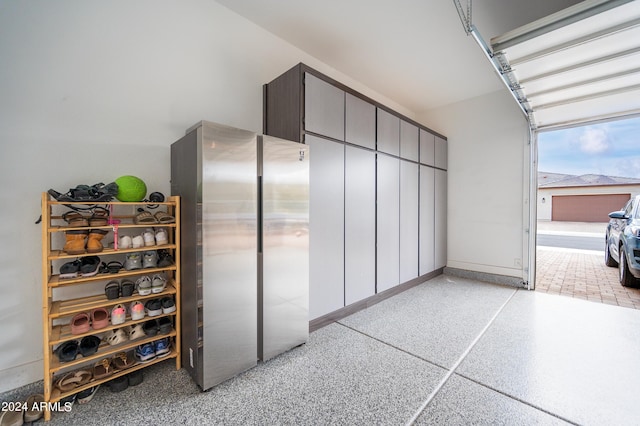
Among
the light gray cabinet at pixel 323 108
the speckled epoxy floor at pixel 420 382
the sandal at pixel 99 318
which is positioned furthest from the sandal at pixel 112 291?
the light gray cabinet at pixel 323 108

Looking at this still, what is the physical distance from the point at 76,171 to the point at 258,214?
1.33 m

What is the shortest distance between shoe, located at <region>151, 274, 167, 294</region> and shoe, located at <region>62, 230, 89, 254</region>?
502 mm

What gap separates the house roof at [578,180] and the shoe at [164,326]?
17.9 feet

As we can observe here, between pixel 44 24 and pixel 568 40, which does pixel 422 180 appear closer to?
pixel 568 40

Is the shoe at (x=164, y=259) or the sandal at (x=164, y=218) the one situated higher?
the sandal at (x=164, y=218)

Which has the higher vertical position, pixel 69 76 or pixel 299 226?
pixel 69 76

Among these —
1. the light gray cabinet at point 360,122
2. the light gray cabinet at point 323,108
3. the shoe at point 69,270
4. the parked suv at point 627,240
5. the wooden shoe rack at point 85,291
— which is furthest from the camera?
the parked suv at point 627,240

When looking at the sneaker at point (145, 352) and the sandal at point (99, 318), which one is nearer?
the sandal at point (99, 318)

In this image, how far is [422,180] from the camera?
166 inches

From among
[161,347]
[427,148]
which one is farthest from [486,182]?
[161,347]

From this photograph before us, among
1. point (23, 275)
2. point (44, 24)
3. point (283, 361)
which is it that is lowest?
point (283, 361)

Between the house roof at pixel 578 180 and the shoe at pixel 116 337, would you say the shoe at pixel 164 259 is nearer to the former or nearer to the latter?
the shoe at pixel 116 337

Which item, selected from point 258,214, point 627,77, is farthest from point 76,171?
point 627,77

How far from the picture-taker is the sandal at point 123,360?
173 centimetres
